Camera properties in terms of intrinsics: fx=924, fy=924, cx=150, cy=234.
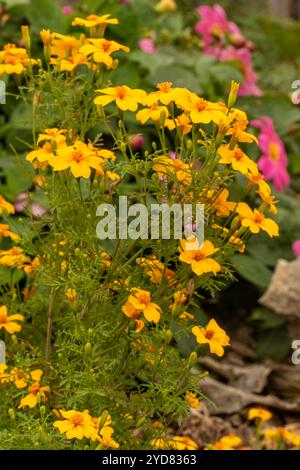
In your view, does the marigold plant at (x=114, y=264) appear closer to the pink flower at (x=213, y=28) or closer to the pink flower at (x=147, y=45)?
the pink flower at (x=147, y=45)

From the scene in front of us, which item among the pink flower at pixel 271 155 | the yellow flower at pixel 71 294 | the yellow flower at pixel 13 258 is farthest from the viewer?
the pink flower at pixel 271 155

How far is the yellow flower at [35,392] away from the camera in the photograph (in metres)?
1.75

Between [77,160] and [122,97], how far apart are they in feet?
0.52

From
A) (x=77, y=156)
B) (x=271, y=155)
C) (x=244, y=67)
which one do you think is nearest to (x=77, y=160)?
(x=77, y=156)

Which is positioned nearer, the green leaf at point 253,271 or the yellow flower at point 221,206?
the yellow flower at point 221,206

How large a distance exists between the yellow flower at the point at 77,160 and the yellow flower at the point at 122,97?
0.09 meters

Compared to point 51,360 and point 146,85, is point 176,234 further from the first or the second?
point 146,85

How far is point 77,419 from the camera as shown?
1605 millimetres

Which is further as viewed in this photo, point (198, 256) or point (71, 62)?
point (71, 62)

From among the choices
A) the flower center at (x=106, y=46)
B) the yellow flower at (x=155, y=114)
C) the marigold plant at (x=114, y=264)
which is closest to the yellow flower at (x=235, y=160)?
the marigold plant at (x=114, y=264)

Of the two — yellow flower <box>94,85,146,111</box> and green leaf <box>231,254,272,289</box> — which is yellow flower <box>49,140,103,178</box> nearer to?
yellow flower <box>94,85,146,111</box>

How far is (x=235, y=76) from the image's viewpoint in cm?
349

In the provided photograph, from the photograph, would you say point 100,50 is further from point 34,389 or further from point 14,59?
point 34,389
